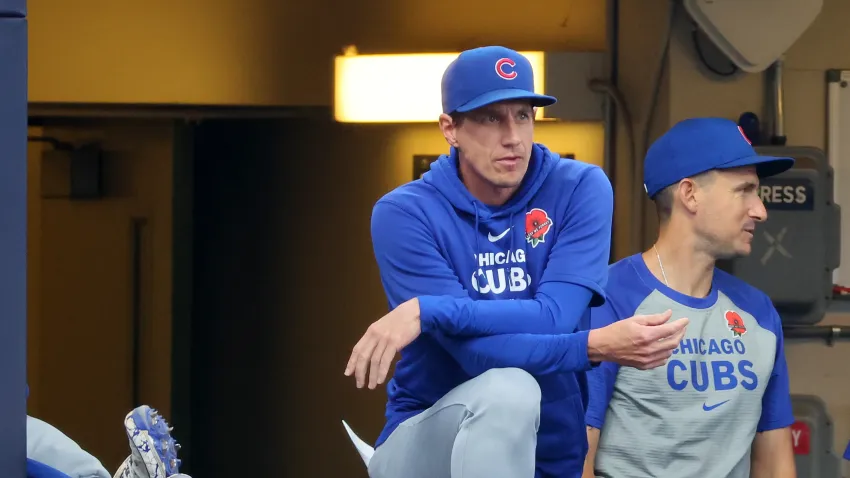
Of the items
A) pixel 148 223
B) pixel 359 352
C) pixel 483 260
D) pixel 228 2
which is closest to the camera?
pixel 359 352

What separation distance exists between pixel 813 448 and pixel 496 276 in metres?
1.92

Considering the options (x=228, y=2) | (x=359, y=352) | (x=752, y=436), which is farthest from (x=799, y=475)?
(x=228, y=2)

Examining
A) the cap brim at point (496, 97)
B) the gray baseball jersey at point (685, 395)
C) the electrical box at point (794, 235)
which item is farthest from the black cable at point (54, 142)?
the cap brim at point (496, 97)

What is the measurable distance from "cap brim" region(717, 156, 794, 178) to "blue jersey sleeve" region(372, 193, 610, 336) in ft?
1.91

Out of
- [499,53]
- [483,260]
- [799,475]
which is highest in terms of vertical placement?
[499,53]

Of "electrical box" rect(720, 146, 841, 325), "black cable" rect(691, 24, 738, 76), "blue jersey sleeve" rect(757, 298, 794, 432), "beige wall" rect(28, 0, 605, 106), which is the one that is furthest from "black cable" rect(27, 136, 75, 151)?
"blue jersey sleeve" rect(757, 298, 794, 432)

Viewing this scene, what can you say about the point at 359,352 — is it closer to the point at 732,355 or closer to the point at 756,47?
the point at 732,355

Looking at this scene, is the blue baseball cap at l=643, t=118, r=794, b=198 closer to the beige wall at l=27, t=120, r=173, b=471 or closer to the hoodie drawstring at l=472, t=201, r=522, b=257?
the hoodie drawstring at l=472, t=201, r=522, b=257

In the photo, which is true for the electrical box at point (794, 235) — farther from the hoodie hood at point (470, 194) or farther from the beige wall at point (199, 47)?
the beige wall at point (199, 47)

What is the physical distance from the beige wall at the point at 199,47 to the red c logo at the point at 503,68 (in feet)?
7.73

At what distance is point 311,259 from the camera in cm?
557

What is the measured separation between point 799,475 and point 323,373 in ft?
7.25

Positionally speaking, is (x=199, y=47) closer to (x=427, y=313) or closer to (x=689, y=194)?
(x=689, y=194)

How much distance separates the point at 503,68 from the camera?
8.59ft
